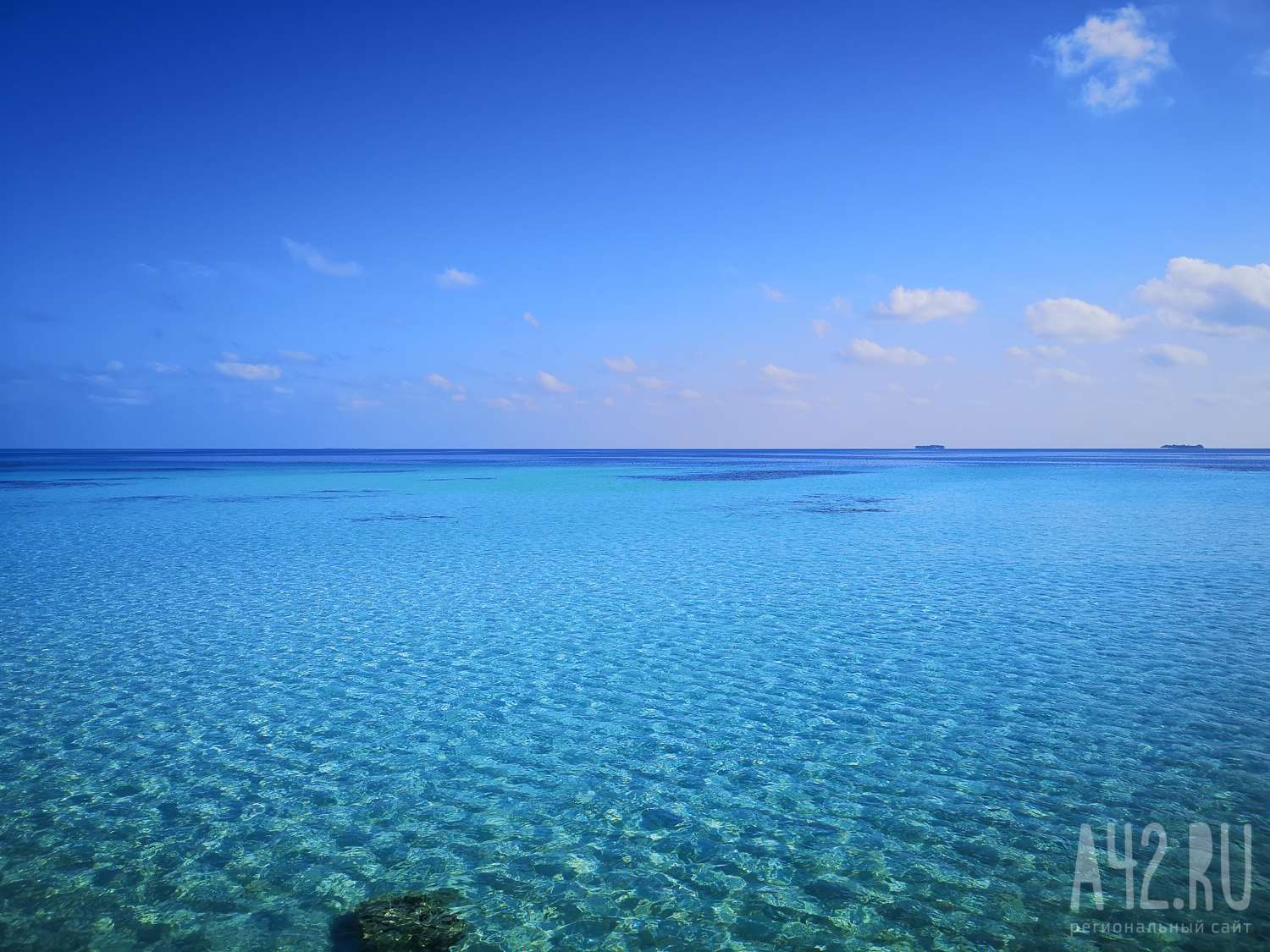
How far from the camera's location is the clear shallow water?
19.7 ft

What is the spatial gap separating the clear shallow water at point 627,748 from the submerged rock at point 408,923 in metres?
0.20

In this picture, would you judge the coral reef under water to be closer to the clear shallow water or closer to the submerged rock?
the submerged rock

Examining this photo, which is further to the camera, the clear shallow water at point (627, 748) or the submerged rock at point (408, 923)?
the clear shallow water at point (627, 748)

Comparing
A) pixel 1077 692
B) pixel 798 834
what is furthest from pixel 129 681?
pixel 1077 692

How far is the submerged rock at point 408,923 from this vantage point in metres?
Result: 5.51

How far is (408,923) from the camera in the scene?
5.75 m

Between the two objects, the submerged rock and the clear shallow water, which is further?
Result: the clear shallow water

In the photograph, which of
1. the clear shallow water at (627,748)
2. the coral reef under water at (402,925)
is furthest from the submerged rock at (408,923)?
the clear shallow water at (627,748)

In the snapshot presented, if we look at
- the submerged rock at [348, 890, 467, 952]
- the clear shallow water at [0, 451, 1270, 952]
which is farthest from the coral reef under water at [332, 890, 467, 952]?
the clear shallow water at [0, 451, 1270, 952]

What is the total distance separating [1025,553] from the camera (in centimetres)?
2439

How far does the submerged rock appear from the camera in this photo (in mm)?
5511

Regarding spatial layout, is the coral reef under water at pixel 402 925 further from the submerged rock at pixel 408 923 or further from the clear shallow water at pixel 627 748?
the clear shallow water at pixel 627 748

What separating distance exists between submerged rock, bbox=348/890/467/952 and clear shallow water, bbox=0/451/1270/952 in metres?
0.20

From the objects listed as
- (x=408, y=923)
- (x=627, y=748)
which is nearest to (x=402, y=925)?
(x=408, y=923)
